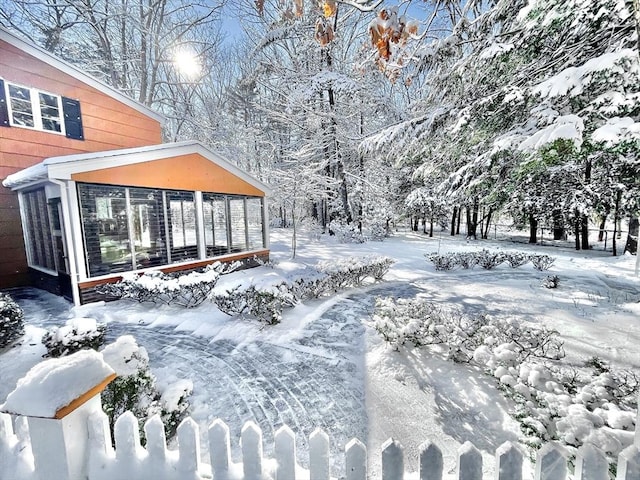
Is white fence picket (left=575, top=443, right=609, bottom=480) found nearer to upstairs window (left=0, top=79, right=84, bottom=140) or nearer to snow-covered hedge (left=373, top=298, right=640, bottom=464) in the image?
snow-covered hedge (left=373, top=298, right=640, bottom=464)

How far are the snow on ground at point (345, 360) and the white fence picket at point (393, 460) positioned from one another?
1.15 metres

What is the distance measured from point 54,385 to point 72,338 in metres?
3.38

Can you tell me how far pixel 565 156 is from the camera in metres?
3.35

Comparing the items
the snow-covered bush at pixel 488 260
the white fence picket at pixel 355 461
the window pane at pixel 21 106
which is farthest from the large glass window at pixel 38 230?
the snow-covered bush at pixel 488 260

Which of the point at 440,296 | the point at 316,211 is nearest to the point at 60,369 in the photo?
the point at 440,296

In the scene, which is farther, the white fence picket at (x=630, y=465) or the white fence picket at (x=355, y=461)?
the white fence picket at (x=355, y=461)

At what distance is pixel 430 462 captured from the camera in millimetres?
1269

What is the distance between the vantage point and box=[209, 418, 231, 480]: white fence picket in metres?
1.45

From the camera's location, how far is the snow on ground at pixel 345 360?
272cm

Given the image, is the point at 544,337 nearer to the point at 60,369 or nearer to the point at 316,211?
the point at 60,369

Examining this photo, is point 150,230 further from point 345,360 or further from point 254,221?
point 345,360

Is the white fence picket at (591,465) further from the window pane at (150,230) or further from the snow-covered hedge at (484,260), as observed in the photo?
the snow-covered hedge at (484,260)

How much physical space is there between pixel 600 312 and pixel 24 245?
13915 millimetres

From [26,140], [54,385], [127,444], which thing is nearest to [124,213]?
[26,140]
